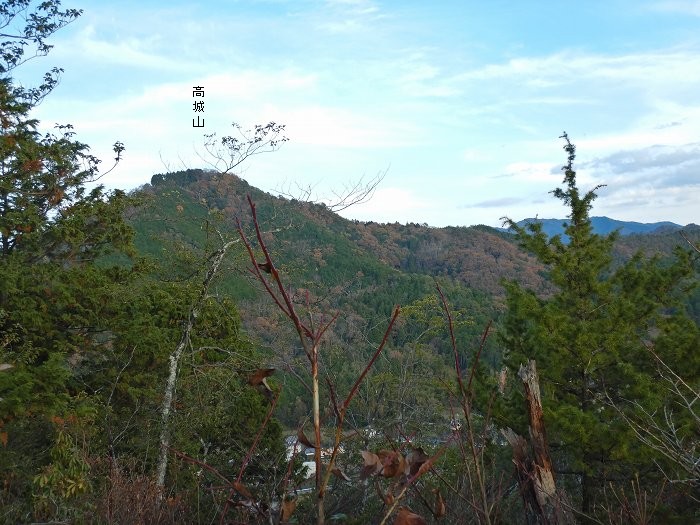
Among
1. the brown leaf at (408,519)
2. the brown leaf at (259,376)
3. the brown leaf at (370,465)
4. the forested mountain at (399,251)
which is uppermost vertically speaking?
the forested mountain at (399,251)

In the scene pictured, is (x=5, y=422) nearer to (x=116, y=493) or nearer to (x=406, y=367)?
(x=116, y=493)

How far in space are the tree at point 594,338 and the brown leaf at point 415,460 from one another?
7.68 meters

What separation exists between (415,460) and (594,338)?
8674 millimetres

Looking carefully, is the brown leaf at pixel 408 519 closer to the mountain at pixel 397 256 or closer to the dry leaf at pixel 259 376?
the dry leaf at pixel 259 376

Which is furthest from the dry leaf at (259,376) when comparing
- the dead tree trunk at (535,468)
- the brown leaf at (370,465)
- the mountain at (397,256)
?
the mountain at (397,256)

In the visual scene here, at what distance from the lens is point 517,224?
10734mm

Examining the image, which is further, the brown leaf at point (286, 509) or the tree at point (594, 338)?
the tree at point (594, 338)

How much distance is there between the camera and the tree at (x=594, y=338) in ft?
28.5

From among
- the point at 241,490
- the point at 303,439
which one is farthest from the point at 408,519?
the point at 241,490

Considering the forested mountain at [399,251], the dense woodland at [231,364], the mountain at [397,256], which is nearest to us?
the dense woodland at [231,364]

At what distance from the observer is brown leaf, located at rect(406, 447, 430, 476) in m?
1.35

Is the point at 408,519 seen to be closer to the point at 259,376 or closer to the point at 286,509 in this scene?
the point at 286,509

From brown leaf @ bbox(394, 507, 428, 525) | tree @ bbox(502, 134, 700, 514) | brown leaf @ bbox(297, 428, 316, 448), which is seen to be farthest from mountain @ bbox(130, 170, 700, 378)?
brown leaf @ bbox(394, 507, 428, 525)

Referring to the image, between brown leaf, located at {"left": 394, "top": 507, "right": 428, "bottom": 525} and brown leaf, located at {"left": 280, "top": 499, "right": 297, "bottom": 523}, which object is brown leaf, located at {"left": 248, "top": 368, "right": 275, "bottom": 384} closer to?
A: brown leaf, located at {"left": 280, "top": 499, "right": 297, "bottom": 523}
